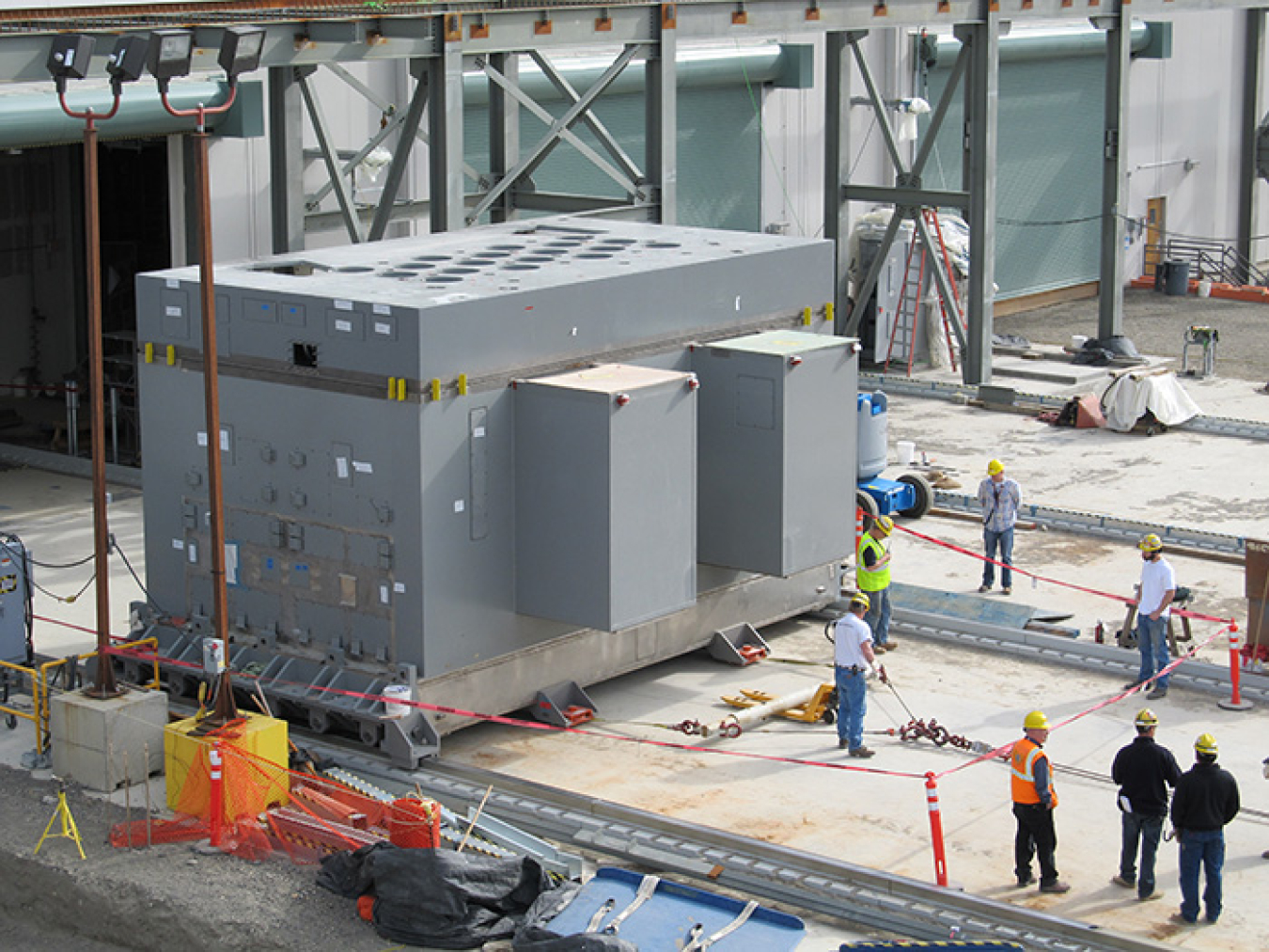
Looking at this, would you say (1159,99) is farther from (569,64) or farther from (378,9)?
(378,9)

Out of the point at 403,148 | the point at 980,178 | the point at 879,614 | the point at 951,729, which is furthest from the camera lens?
the point at 980,178

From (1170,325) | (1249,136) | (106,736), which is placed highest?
(1249,136)

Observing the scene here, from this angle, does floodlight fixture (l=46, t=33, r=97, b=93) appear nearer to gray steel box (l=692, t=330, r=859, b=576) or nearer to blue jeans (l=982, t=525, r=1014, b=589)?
gray steel box (l=692, t=330, r=859, b=576)

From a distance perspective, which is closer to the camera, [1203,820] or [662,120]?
[1203,820]

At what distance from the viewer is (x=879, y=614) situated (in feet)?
53.7

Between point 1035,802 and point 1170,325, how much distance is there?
79.1 feet

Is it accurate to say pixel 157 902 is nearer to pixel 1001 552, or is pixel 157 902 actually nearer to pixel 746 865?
pixel 746 865

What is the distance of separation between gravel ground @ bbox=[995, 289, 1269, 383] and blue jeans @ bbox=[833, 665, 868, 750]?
1695 cm

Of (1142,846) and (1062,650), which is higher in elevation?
(1062,650)

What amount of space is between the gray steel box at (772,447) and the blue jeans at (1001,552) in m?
2.82

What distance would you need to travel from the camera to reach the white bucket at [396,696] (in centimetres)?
1367

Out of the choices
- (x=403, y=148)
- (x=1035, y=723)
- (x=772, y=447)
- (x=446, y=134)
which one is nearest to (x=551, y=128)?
(x=446, y=134)

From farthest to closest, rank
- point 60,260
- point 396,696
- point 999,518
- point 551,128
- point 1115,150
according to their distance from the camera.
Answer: point 1115,150 < point 60,260 < point 551,128 < point 999,518 < point 396,696

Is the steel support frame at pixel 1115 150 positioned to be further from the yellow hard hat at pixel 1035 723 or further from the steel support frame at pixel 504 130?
the yellow hard hat at pixel 1035 723
